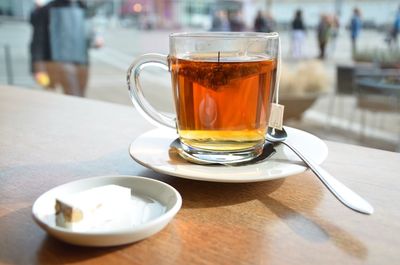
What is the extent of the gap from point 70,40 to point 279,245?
2.15 metres

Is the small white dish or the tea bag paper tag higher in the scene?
the tea bag paper tag

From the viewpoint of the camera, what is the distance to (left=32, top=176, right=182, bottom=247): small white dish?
11.7 inches

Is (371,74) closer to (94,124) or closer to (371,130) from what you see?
(371,130)

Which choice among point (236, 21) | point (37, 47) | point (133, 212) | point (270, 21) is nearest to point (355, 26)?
point (270, 21)

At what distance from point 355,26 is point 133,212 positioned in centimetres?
282

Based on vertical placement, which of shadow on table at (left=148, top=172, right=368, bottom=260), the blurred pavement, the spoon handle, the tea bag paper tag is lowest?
the blurred pavement

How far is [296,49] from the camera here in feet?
10.3

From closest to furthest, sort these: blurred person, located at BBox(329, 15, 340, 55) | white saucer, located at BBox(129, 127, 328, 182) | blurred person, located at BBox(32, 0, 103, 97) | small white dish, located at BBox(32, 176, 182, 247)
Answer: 1. small white dish, located at BBox(32, 176, 182, 247)
2. white saucer, located at BBox(129, 127, 328, 182)
3. blurred person, located at BBox(32, 0, 103, 97)
4. blurred person, located at BBox(329, 15, 340, 55)

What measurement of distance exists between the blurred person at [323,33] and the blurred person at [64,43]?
1530mm

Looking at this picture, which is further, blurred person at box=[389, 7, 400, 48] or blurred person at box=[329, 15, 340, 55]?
blurred person at box=[329, 15, 340, 55]

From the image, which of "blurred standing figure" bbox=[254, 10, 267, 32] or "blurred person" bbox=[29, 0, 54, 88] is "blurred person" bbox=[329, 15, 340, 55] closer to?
"blurred standing figure" bbox=[254, 10, 267, 32]

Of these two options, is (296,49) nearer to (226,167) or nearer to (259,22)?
(259,22)

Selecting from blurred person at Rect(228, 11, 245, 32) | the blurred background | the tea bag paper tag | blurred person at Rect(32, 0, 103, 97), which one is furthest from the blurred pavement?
the tea bag paper tag

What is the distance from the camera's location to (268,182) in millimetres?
445
